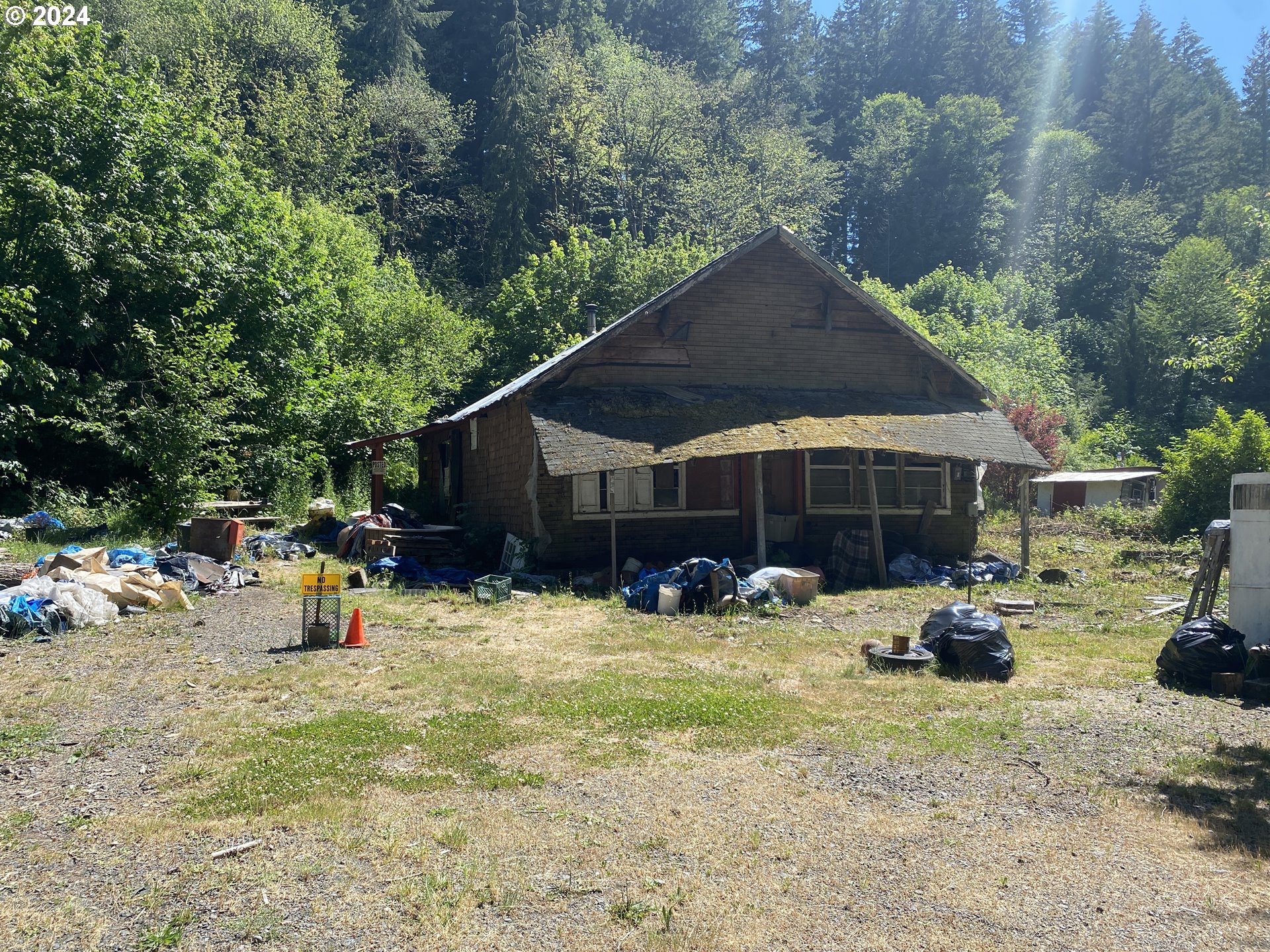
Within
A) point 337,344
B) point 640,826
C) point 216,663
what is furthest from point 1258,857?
point 337,344

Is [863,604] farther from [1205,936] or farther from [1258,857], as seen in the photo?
[1205,936]

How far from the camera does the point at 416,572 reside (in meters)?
15.8

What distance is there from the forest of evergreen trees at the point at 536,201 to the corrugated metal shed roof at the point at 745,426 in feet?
16.3

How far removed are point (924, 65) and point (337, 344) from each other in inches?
2281

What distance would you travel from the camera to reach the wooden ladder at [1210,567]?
9.61 m

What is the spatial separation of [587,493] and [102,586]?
7620 millimetres

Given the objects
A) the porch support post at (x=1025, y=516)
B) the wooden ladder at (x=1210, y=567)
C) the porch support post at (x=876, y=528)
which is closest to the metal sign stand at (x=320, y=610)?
the wooden ladder at (x=1210, y=567)

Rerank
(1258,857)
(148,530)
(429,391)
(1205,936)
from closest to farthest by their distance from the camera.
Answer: (1205,936) < (1258,857) < (148,530) < (429,391)

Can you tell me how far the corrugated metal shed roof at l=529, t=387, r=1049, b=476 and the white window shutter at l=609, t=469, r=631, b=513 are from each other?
1399 millimetres

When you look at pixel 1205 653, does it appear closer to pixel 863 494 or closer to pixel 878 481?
pixel 863 494

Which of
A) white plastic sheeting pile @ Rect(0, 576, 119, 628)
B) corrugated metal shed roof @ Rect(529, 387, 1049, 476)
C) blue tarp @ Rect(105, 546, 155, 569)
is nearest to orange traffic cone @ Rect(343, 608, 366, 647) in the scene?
white plastic sheeting pile @ Rect(0, 576, 119, 628)

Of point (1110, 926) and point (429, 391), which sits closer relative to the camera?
point (1110, 926)

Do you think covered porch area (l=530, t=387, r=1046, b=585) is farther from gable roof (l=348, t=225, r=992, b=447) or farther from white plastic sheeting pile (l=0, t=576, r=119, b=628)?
white plastic sheeting pile (l=0, t=576, r=119, b=628)

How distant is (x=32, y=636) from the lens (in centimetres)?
984
